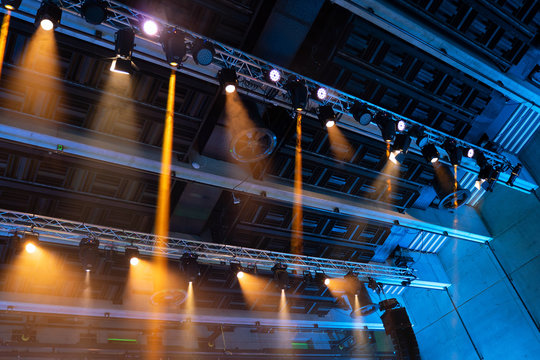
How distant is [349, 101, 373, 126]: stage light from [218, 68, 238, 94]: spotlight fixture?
9.57 ft

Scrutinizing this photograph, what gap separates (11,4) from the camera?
5828 mm

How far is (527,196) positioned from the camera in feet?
40.8

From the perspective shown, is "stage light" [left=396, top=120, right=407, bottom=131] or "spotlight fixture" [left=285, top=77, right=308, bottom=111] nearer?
"spotlight fixture" [left=285, top=77, right=308, bottom=111]

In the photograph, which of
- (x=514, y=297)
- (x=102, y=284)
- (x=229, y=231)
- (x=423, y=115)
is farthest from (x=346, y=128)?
(x=514, y=297)

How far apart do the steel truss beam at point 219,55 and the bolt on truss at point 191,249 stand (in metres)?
3.76

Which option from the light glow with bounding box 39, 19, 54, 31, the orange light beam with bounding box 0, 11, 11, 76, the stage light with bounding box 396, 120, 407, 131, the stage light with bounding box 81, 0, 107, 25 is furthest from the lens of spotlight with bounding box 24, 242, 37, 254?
the stage light with bounding box 396, 120, 407, 131

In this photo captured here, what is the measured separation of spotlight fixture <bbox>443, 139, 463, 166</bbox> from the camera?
10439mm

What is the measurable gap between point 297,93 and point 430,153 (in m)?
4.25

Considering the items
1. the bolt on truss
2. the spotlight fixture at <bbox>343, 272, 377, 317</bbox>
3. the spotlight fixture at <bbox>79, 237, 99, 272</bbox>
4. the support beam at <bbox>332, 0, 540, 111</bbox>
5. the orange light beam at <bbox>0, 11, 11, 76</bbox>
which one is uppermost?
the support beam at <bbox>332, 0, 540, 111</bbox>

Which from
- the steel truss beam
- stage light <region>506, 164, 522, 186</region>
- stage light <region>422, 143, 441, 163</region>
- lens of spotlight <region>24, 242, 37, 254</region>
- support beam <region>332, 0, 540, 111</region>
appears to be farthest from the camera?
stage light <region>506, 164, 522, 186</region>

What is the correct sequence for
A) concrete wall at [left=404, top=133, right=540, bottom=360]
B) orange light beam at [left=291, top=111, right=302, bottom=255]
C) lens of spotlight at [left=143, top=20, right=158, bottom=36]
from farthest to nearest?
concrete wall at [left=404, top=133, right=540, bottom=360]
orange light beam at [left=291, top=111, right=302, bottom=255]
lens of spotlight at [left=143, top=20, right=158, bottom=36]

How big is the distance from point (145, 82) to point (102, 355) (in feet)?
21.0

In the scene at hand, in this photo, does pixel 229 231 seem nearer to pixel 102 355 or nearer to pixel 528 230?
pixel 102 355

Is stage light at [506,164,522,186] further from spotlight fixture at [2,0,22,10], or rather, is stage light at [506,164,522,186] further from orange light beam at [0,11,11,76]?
orange light beam at [0,11,11,76]
